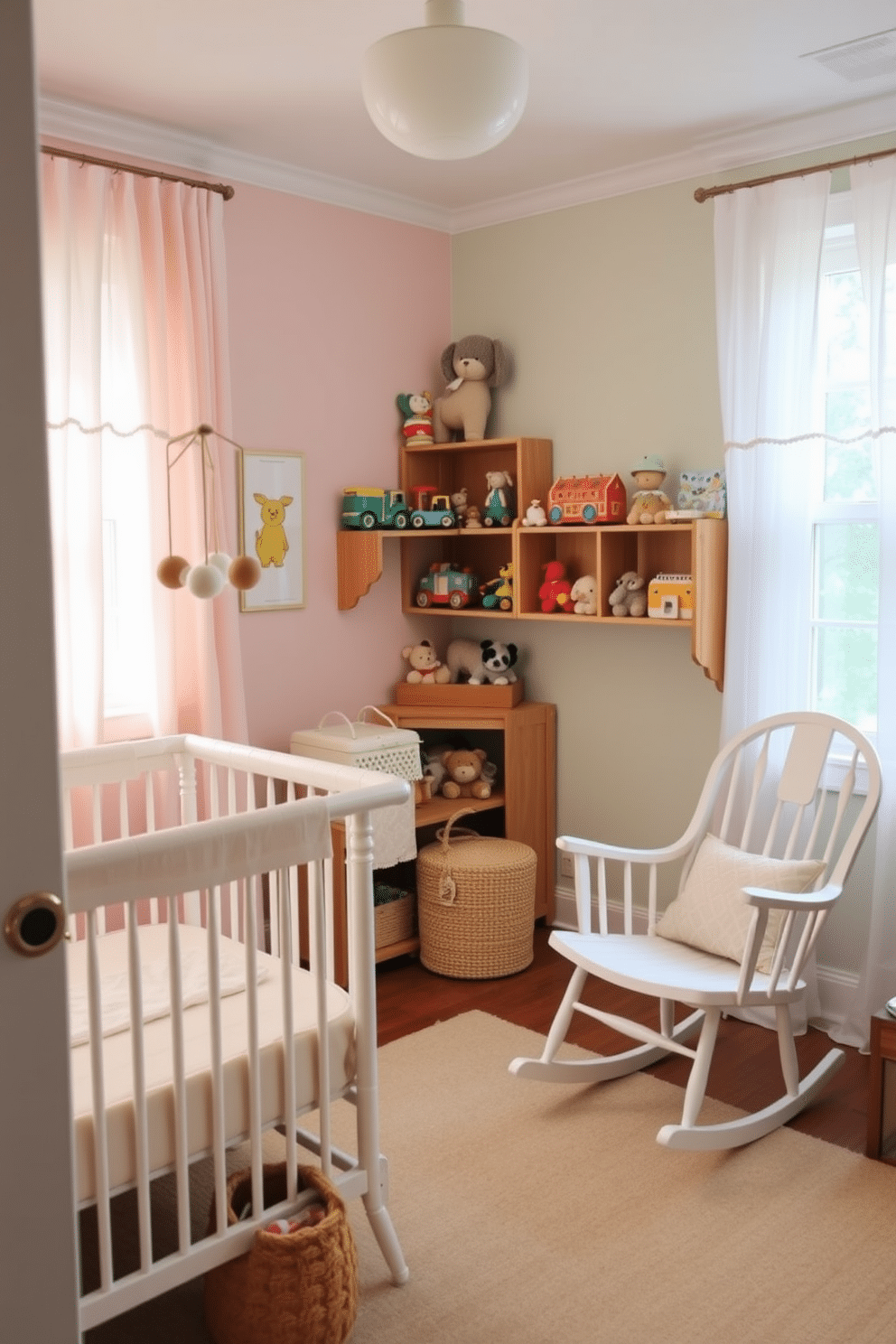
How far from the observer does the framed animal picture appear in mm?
3607

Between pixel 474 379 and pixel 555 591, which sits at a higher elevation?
pixel 474 379

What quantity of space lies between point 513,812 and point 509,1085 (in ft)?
3.75

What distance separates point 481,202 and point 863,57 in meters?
1.50

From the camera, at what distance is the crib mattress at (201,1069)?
71.5 inches

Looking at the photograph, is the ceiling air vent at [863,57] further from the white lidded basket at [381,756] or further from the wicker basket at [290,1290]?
the wicker basket at [290,1290]

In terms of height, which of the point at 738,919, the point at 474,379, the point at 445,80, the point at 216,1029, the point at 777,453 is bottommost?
the point at 738,919

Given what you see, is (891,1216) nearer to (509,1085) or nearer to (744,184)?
(509,1085)

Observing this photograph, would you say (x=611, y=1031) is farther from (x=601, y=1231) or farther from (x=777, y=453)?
(x=777, y=453)

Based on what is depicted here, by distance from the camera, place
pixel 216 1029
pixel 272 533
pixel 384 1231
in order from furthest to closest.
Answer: pixel 272 533 < pixel 384 1231 < pixel 216 1029

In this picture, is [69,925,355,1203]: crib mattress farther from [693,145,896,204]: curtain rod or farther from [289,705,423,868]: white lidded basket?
[693,145,896,204]: curtain rod

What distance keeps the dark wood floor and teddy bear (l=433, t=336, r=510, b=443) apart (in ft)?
5.70

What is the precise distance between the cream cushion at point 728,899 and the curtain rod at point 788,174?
5.75 feet

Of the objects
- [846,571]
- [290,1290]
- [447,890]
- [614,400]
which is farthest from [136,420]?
[290,1290]

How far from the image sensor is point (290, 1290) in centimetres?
190
